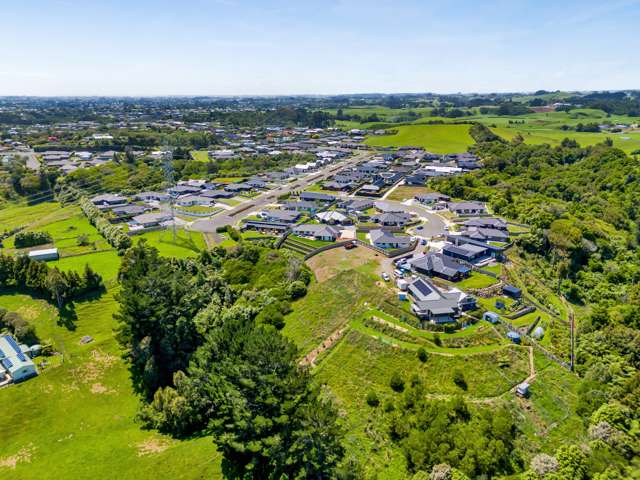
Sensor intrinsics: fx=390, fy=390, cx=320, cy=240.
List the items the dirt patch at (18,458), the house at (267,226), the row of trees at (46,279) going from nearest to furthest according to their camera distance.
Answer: the dirt patch at (18,458) → the row of trees at (46,279) → the house at (267,226)

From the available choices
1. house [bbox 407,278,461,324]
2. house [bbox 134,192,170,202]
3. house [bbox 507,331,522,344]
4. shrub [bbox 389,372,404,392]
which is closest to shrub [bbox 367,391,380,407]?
shrub [bbox 389,372,404,392]

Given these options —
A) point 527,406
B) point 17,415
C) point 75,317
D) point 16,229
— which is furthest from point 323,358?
point 16,229

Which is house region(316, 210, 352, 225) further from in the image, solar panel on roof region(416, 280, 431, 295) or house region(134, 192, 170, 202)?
house region(134, 192, 170, 202)

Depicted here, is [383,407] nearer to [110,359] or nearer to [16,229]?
[110,359]

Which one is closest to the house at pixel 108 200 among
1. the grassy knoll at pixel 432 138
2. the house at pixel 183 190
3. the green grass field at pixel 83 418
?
the house at pixel 183 190

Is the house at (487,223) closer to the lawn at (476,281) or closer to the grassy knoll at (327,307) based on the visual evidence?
the lawn at (476,281)
